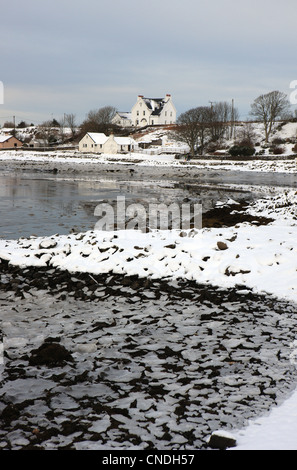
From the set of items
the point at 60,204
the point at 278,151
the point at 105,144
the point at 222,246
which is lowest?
the point at 222,246

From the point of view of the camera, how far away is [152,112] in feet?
431

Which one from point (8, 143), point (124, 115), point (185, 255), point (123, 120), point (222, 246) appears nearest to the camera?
point (185, 255)

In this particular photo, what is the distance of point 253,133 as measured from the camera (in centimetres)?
9700

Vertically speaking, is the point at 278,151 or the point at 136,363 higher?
the point at 278,151

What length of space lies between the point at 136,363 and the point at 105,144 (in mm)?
93485

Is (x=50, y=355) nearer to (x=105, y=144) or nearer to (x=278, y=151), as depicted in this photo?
(x=278, y=151)

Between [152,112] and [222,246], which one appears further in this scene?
[152,112]

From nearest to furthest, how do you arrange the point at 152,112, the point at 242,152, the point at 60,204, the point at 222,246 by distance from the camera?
the point at 222,246 → the point at 60,204 → the point at 242,152 → the point at 152,112

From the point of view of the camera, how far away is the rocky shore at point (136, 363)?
4336 millimetres

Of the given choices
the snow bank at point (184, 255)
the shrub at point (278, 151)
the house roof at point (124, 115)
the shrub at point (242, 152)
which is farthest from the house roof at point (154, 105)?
the snow bank at point (184, 255)

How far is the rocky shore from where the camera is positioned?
4.34 metres

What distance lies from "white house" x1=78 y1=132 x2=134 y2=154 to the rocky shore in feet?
286

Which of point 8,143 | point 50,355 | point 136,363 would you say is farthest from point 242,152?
point 50,355
